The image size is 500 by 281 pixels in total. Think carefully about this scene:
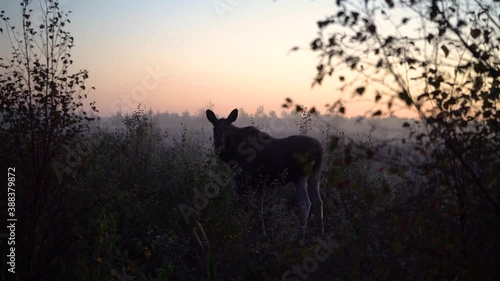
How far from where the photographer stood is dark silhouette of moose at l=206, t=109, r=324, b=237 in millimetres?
11914

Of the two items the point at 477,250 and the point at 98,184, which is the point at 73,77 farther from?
the point at 477,250

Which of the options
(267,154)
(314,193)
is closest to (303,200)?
(314,193)

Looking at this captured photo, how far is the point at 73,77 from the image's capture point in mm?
6562

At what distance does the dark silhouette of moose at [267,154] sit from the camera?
39.1ft

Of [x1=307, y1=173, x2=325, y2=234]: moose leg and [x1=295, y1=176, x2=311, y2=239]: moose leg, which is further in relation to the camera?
[x1=307, y1=173, x2=325, y2=234]: moose leg

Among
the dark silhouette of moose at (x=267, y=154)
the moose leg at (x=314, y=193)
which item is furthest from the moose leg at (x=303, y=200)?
the moose leg at (x=314, y=193)

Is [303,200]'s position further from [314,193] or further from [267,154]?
[267,154]

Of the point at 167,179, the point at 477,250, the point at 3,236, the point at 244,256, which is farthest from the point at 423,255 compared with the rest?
the point at 167,179

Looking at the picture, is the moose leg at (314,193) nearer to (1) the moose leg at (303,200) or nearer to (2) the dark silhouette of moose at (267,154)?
(2) the dark silhouette of moose at (267,154)

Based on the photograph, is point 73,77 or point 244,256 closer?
point 73,77

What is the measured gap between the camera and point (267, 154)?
1229 cm

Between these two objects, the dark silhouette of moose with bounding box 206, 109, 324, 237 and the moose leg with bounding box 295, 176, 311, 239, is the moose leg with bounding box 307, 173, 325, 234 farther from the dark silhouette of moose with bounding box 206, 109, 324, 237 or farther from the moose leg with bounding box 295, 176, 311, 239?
the moose leg with bounding box 295, 176, 311, 239

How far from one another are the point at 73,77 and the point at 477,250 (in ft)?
15.8

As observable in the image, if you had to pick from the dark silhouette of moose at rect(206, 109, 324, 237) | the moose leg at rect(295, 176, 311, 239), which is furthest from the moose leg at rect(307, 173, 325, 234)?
the moose leg at rect(295, 176, 311, 239)
